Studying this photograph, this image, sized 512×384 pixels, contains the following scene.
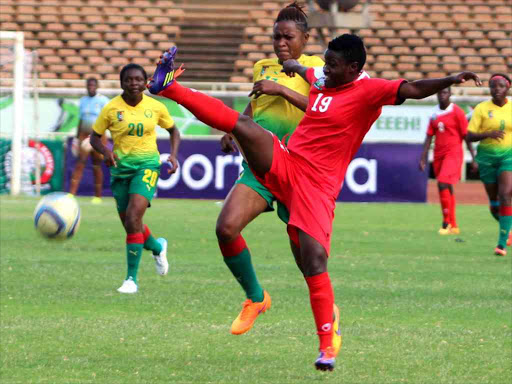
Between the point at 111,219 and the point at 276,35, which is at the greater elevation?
the point at 276,35

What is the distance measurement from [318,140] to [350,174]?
15.3 meters

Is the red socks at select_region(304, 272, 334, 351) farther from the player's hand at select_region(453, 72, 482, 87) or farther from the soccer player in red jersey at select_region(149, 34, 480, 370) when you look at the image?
the player's hand at select_region(453, 72, 482, 87)

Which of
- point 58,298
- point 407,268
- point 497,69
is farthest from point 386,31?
point 58,298

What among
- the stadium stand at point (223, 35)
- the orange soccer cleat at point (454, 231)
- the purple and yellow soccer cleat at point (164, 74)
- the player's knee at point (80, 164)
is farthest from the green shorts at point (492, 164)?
the stadium stand at point (223, 35)

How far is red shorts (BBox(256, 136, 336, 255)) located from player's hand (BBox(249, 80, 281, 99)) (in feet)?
1.50

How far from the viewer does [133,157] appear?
9.73 metres

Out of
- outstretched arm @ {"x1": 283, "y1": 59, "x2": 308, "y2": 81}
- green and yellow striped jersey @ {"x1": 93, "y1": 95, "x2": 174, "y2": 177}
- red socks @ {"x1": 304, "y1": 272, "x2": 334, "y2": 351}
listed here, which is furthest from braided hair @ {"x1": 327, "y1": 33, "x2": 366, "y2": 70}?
green and yellow striped jersey @ {"x1": 93, "y1": 95, "x2": 174, "y2": 177}

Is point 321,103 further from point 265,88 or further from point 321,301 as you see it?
point 321,301

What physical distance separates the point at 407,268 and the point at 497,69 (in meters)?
18.1

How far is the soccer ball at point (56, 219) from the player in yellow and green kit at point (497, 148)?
21.7ft

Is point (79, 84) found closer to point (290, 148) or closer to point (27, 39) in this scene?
point (27, 39)

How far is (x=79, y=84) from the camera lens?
2738cm

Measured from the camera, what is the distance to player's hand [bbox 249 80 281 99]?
6.27m

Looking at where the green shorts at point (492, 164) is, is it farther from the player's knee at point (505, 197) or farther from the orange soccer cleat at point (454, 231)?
the orange soccer cleat at point (454, 231)
